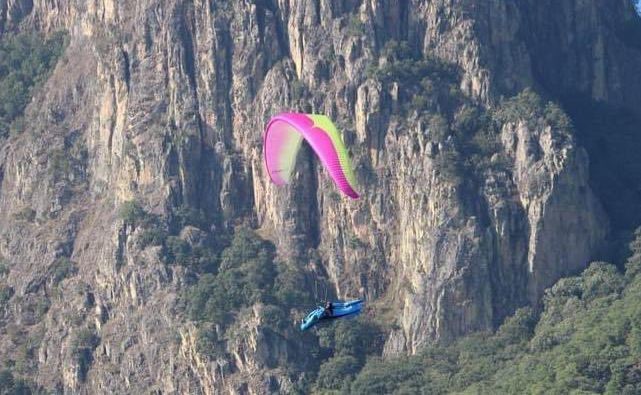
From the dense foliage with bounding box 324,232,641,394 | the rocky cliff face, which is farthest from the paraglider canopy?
the rocky cliff face

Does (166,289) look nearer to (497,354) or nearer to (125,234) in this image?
(125,234)

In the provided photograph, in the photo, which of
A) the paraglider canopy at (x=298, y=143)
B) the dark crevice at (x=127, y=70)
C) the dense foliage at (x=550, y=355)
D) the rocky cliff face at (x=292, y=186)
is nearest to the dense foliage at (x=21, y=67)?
the rocky cliff face at (x=292, y=186)

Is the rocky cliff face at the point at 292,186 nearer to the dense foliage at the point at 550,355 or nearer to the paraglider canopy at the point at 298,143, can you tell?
the dense foliage at the point at 550,355

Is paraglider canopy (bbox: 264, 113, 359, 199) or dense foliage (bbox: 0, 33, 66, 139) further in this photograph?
dense foliage (bbox: 0, 33, 66, 139)

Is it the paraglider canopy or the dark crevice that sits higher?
the dark crevice

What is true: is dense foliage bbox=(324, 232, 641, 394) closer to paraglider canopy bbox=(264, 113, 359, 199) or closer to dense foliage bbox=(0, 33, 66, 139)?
paraglider canopy bbox=(264, 113, 359, 199)

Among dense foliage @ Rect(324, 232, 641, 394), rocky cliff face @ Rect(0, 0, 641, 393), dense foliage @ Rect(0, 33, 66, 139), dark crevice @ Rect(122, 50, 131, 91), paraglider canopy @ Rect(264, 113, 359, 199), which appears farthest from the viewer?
dense foliage @ Rect(0, 33, 66, 139)

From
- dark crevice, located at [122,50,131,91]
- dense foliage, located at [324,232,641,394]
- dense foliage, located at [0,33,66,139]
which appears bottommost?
dense foliage, located at [324,232,641,394]
